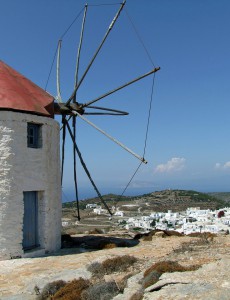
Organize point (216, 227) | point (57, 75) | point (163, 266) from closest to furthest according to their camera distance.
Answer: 1. point (163, 266)
2. point (57, 75)
3. point (216, 227)

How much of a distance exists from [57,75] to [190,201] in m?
73.3

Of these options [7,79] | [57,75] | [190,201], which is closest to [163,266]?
[7,79]

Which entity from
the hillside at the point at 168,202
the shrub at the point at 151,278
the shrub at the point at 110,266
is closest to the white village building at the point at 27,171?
the shrub at the point at 110,266

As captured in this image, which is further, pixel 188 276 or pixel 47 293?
pixel 47 293

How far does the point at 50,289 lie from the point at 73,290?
2.23ft

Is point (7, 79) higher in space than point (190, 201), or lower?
higher

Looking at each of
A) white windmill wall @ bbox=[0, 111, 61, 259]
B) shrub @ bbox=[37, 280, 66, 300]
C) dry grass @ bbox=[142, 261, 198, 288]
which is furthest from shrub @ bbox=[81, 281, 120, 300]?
white windmill wall @ bbox=[0, 111, 61, 259]

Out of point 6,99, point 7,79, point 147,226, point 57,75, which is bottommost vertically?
point 147,226

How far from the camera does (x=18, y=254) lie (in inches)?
501

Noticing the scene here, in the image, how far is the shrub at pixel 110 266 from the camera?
33.7 feet

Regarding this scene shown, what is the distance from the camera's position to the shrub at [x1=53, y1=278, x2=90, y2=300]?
839 cm

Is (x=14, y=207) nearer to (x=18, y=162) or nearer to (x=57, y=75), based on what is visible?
(x=18, y=162)

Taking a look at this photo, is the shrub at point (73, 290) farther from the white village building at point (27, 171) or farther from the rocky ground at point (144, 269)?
the white village building at point (27, 171)

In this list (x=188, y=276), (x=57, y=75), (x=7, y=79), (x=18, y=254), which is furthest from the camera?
(x=57, y=75)
